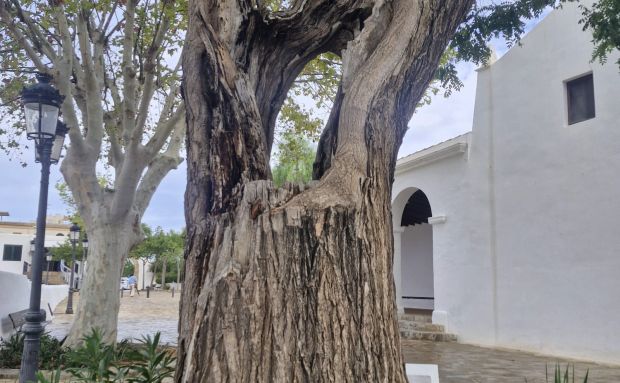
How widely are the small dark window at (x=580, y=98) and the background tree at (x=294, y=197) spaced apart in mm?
7015

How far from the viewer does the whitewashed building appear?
8.79 metres

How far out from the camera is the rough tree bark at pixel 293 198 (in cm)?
231

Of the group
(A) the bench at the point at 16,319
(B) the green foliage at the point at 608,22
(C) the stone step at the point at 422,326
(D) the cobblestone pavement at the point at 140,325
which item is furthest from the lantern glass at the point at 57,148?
(C) the stone step at the point at 422,326

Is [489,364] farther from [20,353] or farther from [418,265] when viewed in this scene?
[418,265]

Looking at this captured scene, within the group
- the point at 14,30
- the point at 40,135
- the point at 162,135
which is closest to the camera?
the point at 40,135

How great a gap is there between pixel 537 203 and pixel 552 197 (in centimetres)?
33

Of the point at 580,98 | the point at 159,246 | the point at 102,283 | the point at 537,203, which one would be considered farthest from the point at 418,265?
the point at 159,246

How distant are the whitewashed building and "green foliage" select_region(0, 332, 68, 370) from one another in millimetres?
7403

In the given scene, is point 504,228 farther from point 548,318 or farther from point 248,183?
point 248,183

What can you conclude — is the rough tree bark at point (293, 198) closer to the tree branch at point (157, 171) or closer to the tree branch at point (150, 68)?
the tree branch at point (150, 68)

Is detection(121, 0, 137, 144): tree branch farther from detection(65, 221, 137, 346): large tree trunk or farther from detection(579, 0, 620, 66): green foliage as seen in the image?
detection(579, 0, 620, 66): green foliage

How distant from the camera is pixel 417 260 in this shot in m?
16.3

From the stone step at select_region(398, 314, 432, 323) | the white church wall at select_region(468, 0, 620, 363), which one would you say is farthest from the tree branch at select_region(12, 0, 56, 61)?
the stone step at select_region(398, 314, 432, 323)

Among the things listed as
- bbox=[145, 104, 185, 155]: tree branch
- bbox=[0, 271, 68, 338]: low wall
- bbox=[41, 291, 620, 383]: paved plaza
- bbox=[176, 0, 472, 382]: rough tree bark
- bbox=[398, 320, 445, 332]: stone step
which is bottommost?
bbox=[41, 291, 620, 383]: paved plaza
